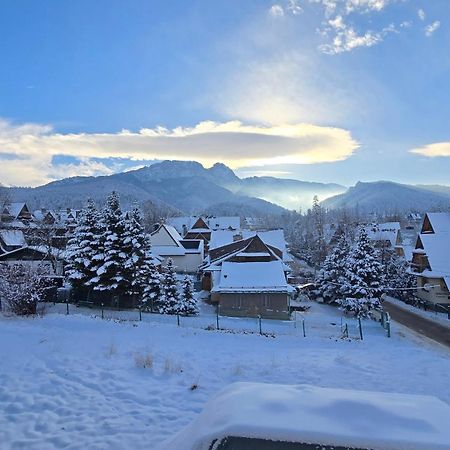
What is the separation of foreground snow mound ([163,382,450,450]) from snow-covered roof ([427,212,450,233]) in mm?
39672

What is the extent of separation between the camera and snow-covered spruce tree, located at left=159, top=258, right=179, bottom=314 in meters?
29.3

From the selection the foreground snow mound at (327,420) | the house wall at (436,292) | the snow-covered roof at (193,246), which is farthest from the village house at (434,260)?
the foreground snow mound at (327,420)

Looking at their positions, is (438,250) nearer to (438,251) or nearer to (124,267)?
(438,251)

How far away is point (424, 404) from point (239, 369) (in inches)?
325

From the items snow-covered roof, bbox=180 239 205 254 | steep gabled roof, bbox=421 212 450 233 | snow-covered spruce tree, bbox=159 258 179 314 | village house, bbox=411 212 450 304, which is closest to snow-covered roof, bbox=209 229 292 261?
snow-covered roof, bbox=180 239 205 254

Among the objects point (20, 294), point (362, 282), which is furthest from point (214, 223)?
point (20, 294)

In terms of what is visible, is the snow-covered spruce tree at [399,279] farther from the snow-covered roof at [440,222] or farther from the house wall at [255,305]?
the house wall at [255,305]

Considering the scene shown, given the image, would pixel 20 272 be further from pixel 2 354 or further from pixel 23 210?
pixel 23 210

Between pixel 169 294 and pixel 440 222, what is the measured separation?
93.7 feet

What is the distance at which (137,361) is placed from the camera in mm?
11289

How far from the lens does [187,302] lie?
29953 millimetres

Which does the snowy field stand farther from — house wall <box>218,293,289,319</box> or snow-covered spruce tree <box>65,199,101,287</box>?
house wall <box>218,293,289,319</box>

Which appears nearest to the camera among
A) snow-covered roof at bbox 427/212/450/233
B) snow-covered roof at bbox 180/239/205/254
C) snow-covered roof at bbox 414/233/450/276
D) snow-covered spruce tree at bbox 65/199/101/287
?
snow-covered spruce tree at bbox 65/199/101/287

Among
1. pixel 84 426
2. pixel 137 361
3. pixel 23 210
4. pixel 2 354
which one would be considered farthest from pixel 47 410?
pixel 23 210
